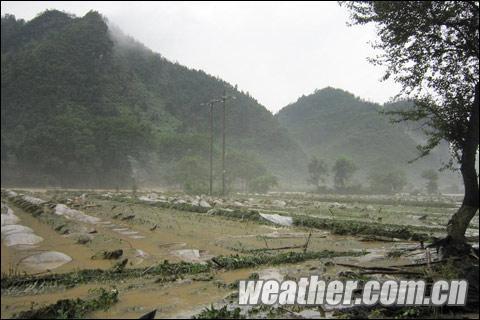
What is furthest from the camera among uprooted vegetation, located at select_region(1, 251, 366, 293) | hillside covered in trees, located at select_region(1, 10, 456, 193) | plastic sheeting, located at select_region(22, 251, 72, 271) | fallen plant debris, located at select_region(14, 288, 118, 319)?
plastic sheeting, located at select_region(22, 251, 72, 271)

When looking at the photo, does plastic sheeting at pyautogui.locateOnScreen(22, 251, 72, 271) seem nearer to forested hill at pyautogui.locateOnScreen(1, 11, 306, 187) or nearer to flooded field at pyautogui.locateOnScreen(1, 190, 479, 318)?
flooded field at pyautogui.locateOnScreen(1, 190, 479, 318)

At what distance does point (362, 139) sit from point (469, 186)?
15830cm

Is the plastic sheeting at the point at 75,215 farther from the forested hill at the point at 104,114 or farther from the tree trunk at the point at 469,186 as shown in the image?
the tree trunk at the point at 469,186

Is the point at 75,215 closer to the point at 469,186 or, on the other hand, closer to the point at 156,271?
the point at 156,271

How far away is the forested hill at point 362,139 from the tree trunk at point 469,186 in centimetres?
13045

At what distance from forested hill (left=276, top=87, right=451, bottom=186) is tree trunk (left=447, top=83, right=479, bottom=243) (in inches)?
5136

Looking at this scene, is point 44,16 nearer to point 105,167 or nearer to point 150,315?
point 150,315

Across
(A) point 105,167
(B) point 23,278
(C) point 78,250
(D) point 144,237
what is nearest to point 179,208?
(D) point 144,237

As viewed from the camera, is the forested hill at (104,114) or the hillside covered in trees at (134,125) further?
the hillside covered in trees at (134,125)

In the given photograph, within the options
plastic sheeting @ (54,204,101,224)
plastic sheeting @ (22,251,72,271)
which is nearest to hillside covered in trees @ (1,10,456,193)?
plastic sheeting @ (54,204,101,224)

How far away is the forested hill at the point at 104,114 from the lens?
6.50 meters

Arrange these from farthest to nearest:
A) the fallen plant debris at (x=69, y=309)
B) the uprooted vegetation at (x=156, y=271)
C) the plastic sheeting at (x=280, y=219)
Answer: the plastic sheeting at (x=280, y=219) → the uprooted vegetation at (x=156, y=271) → the fallen plant debris at (x=69, y=309)

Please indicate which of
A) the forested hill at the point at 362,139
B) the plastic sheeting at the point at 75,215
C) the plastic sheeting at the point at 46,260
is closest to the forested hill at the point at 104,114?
the plastic sheeting at the point at 75,215

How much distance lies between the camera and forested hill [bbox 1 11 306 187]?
6.50 metres
